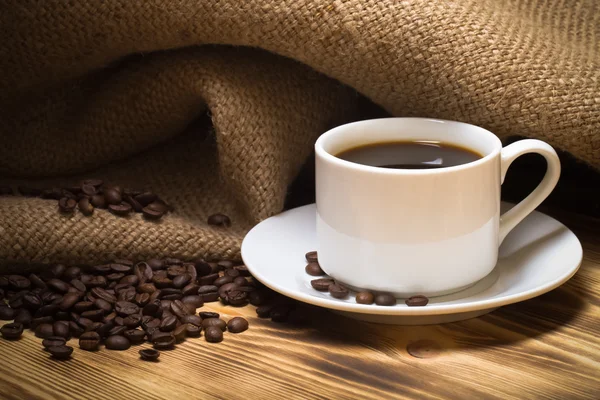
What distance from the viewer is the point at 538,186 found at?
124 centimetres

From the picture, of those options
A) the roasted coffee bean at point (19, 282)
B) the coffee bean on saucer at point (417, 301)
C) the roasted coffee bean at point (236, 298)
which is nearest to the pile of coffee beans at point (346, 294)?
the coffee bean on saucer at point (417, 301)

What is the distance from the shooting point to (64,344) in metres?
1.12

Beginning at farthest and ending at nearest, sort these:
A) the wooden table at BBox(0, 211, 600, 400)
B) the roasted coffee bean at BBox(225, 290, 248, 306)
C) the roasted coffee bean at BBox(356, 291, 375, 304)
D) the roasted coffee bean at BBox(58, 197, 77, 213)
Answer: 1. the roasted coffee bean at BBox(58, 197, 77, 213)
2. the roasted coffee bean at BBox(225, 290, 248, 306)
3. the roasted coffee bean at BBox(356, 291, 375, 304)
4. the wooden table at BBox(0, 211, 600, 400)

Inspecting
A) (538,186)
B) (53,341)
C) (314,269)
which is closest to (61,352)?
(53,341)

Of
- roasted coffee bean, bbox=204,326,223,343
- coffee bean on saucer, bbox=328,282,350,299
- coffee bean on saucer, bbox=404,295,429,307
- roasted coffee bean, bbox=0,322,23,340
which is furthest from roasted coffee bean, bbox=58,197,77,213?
coffee bean on saucer, bbox=404,295,429,307

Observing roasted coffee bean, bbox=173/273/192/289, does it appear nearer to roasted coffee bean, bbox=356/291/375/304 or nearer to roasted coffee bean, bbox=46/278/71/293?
roasted coffee bean, bbox=46/278/71/293

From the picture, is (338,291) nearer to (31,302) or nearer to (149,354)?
(149,354)

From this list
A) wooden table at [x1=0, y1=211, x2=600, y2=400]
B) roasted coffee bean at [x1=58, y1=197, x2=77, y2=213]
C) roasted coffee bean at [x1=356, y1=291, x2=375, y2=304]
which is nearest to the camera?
wooden table at [x1=0, y1=211, x2=600, y2=400]

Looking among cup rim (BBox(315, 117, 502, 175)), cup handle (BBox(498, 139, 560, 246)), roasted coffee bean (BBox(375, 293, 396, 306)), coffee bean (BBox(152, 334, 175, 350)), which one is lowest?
coffee bean (BBox(152, 334, 175, 350))

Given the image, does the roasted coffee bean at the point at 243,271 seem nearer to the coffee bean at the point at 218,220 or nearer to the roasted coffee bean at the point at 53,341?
the coffee bean at the point at 218,220

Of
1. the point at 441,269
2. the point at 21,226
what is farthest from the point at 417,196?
the point at 21,226

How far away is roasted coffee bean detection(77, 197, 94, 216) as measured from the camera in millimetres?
1334

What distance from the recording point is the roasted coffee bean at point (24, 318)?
46.3 inches

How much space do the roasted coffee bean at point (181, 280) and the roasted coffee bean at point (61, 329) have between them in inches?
6.7
